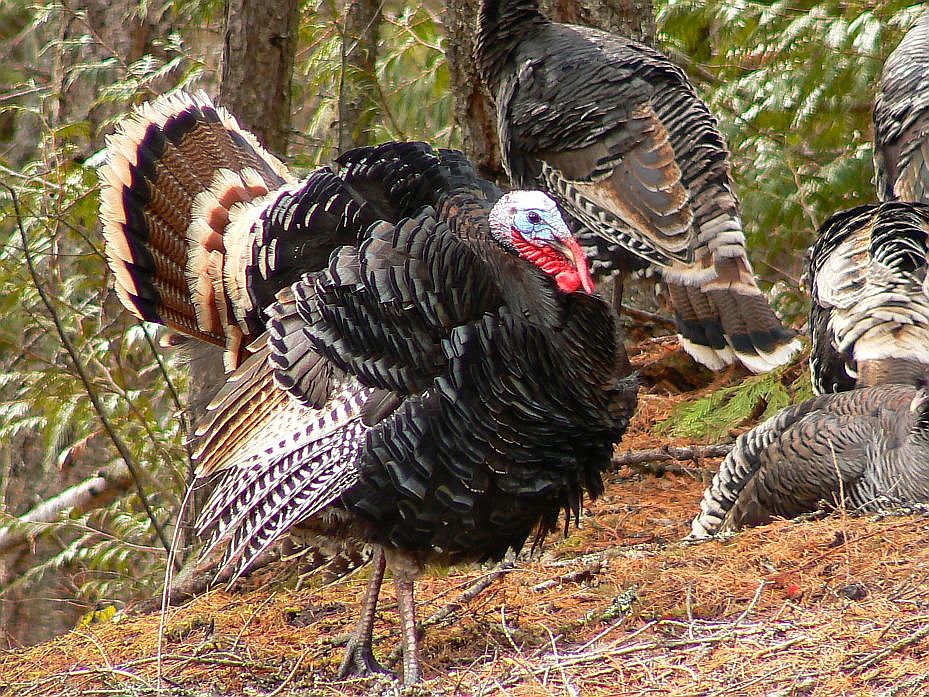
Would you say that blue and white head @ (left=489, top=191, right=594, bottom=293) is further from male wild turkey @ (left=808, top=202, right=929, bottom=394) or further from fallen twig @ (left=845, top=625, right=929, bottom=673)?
male wild turkey @ (left=808, top=202, right=929, bottom=394)

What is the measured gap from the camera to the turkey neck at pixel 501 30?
258 inches

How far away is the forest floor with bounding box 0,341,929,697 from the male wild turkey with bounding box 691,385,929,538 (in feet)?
0.61

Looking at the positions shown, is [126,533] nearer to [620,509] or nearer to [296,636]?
[296,636]

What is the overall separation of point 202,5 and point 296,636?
432 cm

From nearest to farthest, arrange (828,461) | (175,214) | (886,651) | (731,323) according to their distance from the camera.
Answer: (886,651), (175,214), (828,461), (731,323)

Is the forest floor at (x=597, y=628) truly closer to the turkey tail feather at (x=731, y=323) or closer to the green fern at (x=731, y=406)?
the green fern at (x=731, y=406)

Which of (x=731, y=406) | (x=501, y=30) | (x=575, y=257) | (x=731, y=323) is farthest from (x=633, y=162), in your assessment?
(x=575, y=257)

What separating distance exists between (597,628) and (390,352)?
1.28 metres

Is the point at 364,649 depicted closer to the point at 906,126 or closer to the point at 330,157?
the point at 330,157

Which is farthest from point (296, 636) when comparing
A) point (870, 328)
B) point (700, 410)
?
point (870, 328)

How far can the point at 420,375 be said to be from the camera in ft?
11.6

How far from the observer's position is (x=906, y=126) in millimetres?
6254

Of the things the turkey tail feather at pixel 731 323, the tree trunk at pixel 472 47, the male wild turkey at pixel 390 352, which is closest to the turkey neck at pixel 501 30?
the tree trunk at pixel 472 47

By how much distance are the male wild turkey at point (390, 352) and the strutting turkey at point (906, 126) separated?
3.35m
